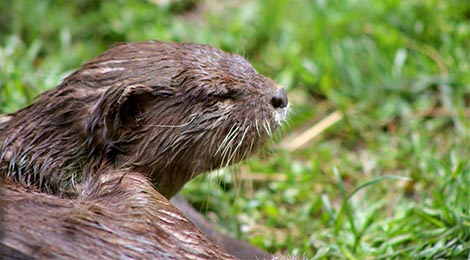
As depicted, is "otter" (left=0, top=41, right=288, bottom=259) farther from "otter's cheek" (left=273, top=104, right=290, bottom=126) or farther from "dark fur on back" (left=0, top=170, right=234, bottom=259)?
"dark fur on back" (left=0, top=170, right=234, bottom=259)

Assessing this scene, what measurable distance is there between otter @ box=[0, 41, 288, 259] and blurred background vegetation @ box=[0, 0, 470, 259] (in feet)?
1.23

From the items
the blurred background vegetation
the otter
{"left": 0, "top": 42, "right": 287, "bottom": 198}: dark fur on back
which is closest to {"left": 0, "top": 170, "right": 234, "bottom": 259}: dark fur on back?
the otter

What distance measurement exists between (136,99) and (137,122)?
3.7 inches

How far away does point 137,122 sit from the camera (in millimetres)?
3543

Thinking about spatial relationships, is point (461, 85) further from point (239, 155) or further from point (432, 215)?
point (239, 155)

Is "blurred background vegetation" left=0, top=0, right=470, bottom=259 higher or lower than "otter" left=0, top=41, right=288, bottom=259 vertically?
higher

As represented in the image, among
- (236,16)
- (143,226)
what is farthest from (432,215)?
(236,16)

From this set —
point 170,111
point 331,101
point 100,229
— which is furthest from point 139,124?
point 331,101

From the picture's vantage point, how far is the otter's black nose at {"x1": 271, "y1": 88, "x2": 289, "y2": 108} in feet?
12.2

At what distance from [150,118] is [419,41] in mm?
2959

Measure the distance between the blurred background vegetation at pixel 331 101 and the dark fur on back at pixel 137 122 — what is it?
0.38 meters

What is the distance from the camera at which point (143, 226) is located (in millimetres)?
2840

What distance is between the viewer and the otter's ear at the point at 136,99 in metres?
3.46

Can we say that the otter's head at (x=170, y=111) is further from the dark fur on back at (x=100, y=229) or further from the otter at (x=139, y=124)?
the dark fur on back at (x=100, y=229)
